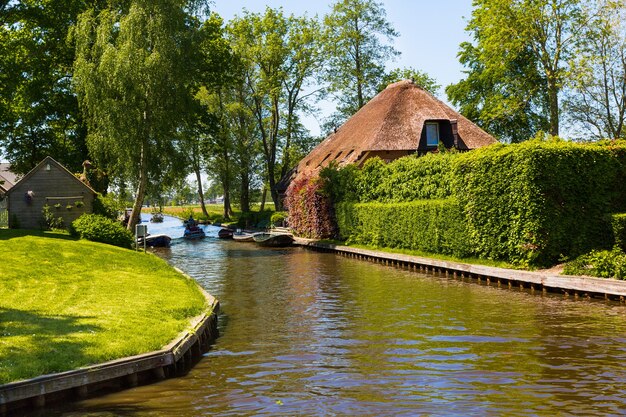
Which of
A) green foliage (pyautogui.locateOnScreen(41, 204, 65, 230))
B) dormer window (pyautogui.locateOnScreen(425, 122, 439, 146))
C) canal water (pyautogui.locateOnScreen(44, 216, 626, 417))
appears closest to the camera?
canal water (pyautogui.locateOnScreen(44, 216, 626, 417))

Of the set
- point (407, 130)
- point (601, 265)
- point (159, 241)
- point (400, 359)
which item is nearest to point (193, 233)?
point (159, 241)

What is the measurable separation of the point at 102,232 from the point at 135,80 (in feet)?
28.1

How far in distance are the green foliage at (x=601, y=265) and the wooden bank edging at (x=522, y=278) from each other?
0.62 meters

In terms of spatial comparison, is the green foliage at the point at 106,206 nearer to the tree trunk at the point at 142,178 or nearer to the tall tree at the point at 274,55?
the tree trunk at the point at 142,178

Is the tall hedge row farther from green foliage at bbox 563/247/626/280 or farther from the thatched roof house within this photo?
the thatched roof house

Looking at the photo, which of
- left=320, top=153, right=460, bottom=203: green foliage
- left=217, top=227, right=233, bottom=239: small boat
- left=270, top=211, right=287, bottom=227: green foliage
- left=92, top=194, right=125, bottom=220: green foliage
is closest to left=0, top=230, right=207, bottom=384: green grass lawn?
left=92, top=194, right=125, bottom=220: green foliage

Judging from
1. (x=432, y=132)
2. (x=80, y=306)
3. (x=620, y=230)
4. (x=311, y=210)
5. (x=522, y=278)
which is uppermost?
(x=432, y=132)

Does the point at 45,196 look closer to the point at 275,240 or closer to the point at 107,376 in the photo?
the point at 275,240

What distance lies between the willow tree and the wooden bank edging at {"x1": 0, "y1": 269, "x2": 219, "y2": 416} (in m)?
24.2

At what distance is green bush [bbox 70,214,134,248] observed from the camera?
30764 millimetres

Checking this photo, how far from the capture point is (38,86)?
→ 42938 millimetres

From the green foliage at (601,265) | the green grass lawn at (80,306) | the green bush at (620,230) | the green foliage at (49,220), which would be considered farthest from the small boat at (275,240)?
the green bush at (620,230)

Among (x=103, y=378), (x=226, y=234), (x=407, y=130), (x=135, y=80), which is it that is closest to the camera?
(x=103, y=378)

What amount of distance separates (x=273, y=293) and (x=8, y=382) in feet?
42.8
